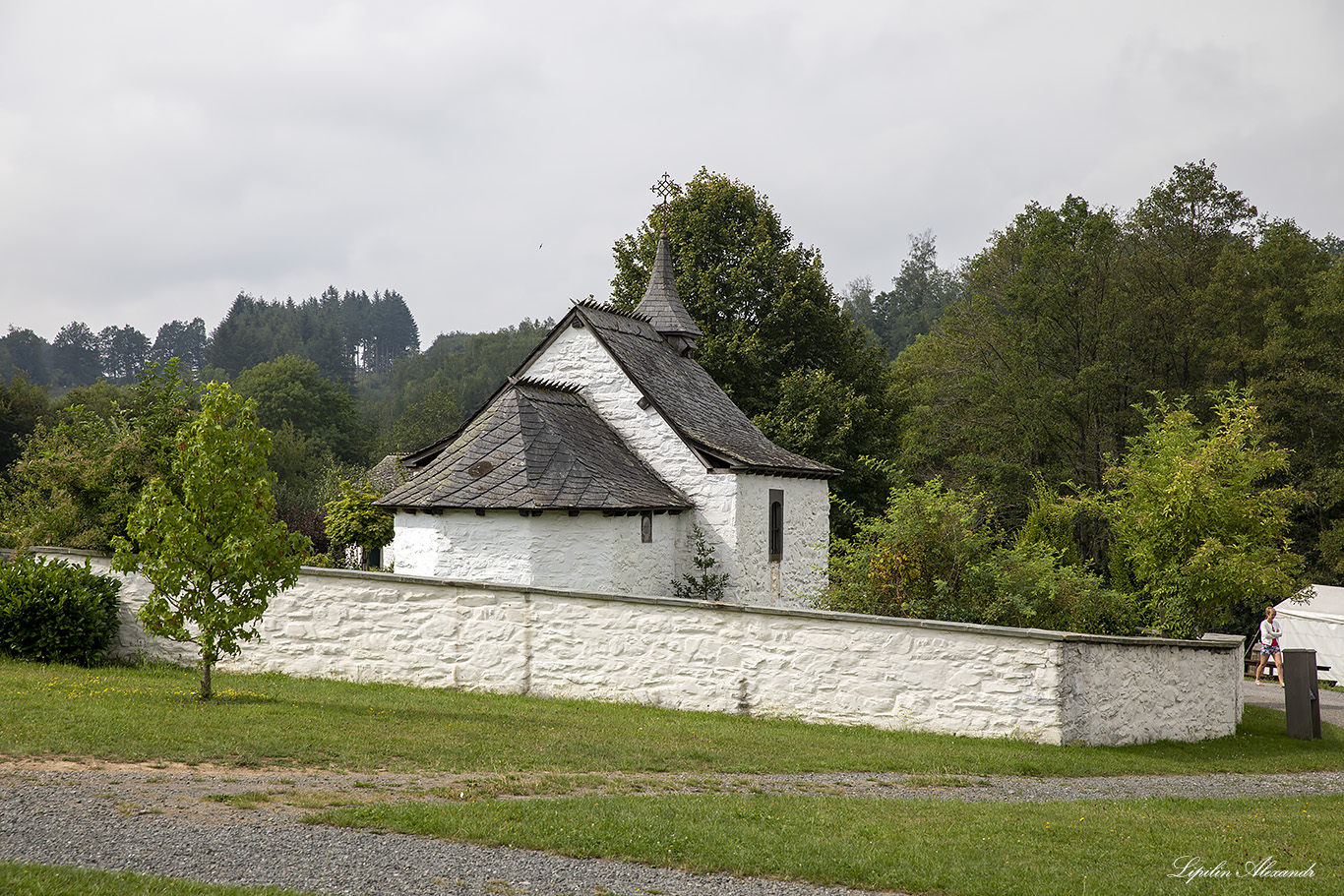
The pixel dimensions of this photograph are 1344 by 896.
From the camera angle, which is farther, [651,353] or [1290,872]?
[651,353]

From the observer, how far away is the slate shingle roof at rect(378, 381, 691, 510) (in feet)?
59.9

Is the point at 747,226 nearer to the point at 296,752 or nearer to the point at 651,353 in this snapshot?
the point at 651,353

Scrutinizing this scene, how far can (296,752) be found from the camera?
9.80 meters

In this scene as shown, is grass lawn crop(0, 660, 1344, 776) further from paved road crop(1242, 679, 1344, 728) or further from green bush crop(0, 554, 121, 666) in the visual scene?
paved road crop(1242, 679, 1344, 728)

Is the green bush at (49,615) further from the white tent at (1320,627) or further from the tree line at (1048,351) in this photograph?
the white tent at (1320,627)

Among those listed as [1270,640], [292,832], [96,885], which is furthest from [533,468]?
[1270,640]

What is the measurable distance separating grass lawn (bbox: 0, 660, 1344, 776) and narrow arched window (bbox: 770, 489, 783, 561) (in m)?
9.04

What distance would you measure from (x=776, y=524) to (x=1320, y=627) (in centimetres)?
1453

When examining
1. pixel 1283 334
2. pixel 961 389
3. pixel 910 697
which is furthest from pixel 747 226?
pixel 910 697

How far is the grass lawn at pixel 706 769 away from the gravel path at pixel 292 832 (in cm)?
30

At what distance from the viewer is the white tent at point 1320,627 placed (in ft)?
82.1

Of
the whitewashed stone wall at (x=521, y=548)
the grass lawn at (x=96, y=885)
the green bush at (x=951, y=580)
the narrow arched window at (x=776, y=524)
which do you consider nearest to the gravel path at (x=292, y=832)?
the grass lawn at (x=96, y=885)

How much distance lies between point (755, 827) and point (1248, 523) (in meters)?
11.5

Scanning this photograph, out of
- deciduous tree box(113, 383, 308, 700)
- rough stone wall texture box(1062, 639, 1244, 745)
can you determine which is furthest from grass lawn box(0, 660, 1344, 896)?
deciduous tree box(113, 383, 308, 700)
